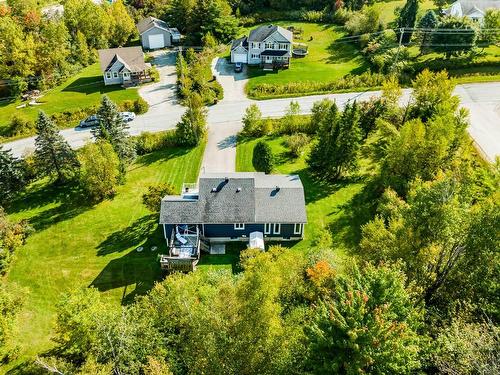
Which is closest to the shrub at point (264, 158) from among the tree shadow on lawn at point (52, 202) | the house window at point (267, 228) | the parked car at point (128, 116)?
the house window at point (267, 228)

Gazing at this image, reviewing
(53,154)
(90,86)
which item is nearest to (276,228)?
(53,154)

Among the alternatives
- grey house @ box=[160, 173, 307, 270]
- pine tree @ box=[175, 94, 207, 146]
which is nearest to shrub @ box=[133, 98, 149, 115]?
pine tree @ box=[175, 94, 207, 146]

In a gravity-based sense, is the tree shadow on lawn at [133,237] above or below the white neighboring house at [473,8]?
below

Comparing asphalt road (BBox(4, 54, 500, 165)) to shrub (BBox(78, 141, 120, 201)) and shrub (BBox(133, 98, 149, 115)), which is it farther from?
shrub (BBox(78, 141, 120, 201))

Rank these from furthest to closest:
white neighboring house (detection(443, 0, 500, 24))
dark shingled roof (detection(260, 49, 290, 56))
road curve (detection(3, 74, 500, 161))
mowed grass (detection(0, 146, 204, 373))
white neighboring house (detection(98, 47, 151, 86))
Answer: white neighboring house (detection(443, 0, 500, 24)) < dark shingled roof (detection(260, 49, 290, 56)) < white neighboring house (detection(98, 47, 151, 86)) < road curve (detection(3, 74, 500, 161)) < mowed grass (detection(0, 146, 204, 373))

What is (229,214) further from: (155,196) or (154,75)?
(154,75)

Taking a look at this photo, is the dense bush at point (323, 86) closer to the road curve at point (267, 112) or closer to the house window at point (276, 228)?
the road curve at point (267, 112)
